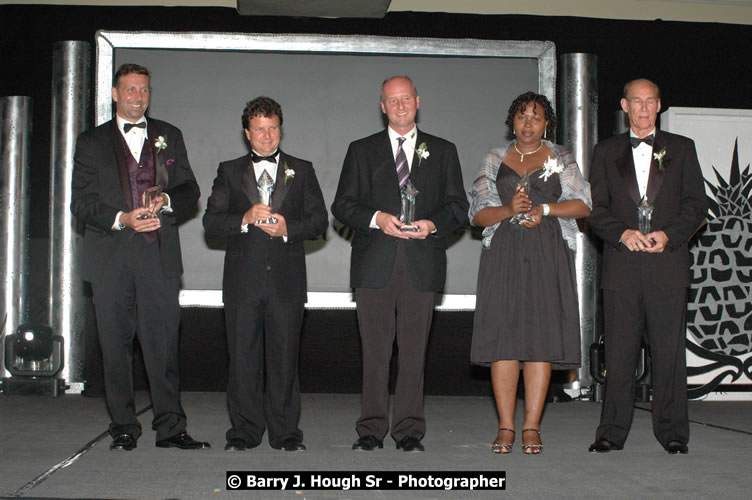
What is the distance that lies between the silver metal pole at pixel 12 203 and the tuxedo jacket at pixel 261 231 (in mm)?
2833

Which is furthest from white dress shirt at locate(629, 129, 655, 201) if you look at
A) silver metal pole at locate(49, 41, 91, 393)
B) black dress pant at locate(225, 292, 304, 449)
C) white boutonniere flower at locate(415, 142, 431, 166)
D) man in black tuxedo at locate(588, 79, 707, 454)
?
silver metal pole at locate(49, 41, 91, 393)

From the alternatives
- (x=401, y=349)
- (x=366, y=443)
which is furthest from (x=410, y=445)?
(x=401, y=349)

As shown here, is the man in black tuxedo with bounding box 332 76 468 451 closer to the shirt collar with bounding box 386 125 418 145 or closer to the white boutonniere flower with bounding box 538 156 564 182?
the shirt collar with bounding box 386 125 418 145

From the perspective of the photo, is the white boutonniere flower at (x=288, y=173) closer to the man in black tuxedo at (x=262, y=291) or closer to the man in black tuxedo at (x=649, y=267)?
the man in black tuxedo at (x=262, y=291)

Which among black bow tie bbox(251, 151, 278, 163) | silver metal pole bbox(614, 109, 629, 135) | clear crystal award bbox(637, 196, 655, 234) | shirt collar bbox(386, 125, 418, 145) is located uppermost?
silver metal pole bbox(614, 109, 629, 135)

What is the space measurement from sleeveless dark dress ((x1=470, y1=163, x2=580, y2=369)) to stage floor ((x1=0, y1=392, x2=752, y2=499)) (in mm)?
474

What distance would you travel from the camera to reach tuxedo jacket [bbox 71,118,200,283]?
400cm

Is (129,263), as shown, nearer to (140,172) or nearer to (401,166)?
(140,172)

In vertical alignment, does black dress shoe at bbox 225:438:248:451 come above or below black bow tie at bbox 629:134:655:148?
below

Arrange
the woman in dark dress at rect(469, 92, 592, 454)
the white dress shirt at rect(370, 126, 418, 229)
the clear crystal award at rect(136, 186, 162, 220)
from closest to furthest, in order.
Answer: the clear crystal award at rect(136, 186, 162, 220) → the woman in dark dress at rect(469, 92, 592, 454) → the white dress shirt at rect(370, 126, 418, 229)

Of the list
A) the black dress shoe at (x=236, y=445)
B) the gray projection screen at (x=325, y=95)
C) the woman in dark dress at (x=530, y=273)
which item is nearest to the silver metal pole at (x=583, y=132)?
the gray projection screen at (x=325, y=95)

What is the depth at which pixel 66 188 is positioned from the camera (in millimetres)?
6207

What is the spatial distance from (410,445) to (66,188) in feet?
11.4

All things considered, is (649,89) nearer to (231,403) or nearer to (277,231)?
(277,231)
